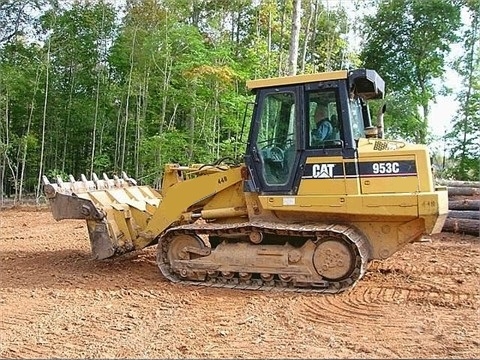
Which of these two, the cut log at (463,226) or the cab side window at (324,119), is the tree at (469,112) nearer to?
the cut log at (463,226)

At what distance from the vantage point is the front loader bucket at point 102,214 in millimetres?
7105

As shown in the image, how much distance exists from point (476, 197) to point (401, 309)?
7.73 m

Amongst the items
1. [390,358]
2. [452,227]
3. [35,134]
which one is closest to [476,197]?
[452,227]

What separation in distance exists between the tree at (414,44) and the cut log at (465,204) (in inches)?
379

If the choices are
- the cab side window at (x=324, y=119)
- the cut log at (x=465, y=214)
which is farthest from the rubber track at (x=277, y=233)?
the cut log at (x=465, y=214)

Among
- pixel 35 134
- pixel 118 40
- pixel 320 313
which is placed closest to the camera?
pixel 320 313

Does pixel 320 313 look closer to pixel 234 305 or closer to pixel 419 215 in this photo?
pixel 234 305

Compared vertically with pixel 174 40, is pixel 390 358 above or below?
below

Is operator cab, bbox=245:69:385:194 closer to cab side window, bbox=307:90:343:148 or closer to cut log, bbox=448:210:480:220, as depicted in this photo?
cab side window, bbox=307:90:343:148

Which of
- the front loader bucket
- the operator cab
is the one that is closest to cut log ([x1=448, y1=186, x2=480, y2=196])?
the operator cab

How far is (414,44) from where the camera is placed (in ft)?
66.2

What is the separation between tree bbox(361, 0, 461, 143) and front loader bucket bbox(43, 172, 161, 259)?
1508 cm

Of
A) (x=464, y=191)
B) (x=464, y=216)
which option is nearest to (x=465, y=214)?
(x=464, y=216)

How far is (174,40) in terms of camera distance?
1791cm
